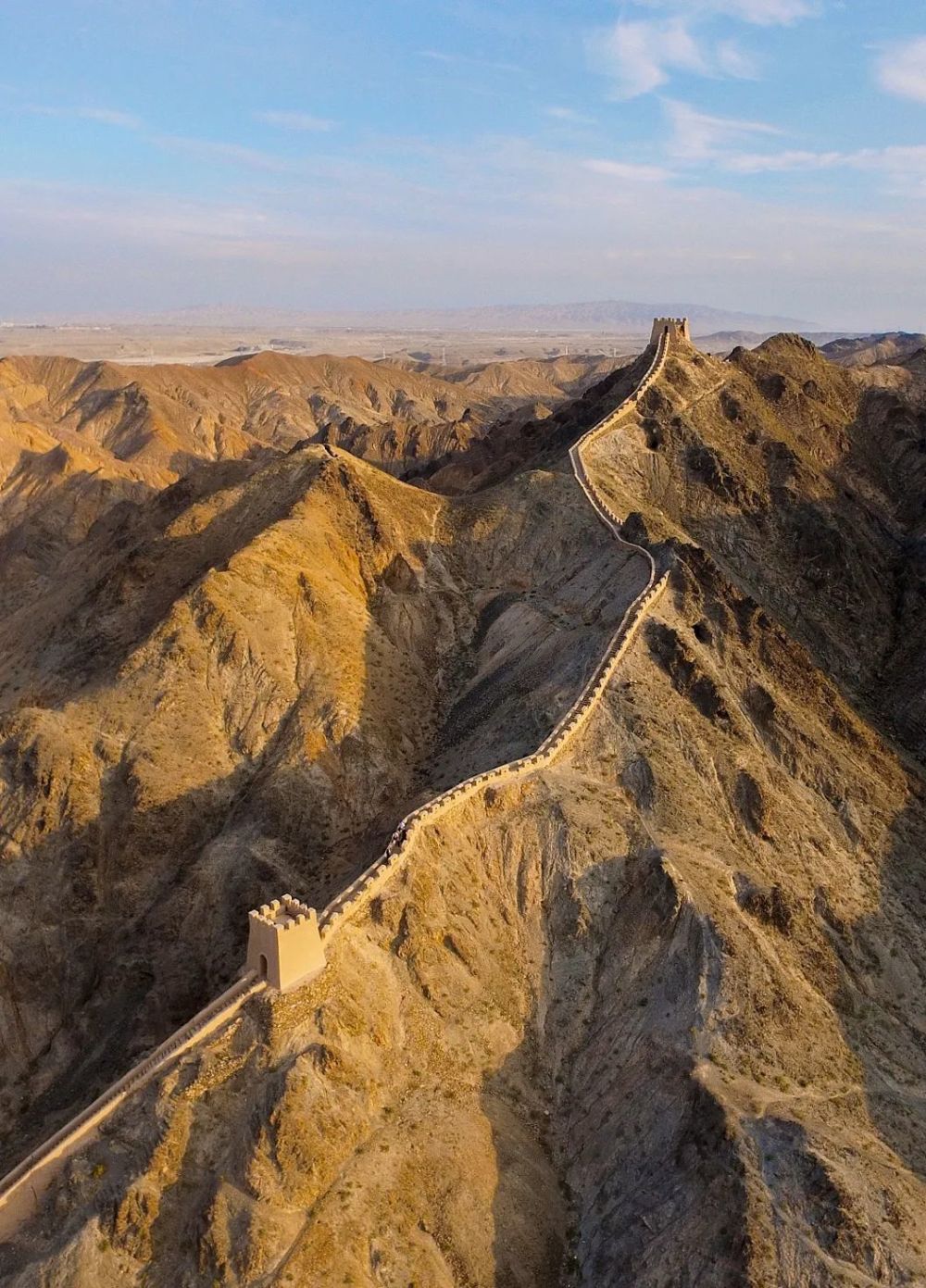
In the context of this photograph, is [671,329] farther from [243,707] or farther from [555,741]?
[243,707]

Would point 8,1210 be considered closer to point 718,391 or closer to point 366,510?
point 366,510

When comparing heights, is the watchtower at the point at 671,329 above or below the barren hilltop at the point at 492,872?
above

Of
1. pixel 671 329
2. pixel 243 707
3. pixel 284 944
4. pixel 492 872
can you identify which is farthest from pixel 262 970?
pixel 671 329

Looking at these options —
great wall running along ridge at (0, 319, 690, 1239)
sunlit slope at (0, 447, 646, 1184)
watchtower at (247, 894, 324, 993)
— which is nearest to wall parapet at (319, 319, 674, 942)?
great wall running along ridge at (0, 319, 690, 1239)

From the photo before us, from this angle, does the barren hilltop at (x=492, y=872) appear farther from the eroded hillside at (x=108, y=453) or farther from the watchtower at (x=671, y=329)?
the eroded hillside at (x=108, y=453)

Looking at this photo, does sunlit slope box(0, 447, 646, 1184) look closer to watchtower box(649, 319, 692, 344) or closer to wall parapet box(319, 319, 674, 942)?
wall parapet box(319, 319, 674, 942)

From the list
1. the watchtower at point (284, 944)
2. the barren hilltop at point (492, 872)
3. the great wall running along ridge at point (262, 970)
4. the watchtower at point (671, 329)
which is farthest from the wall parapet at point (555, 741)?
the watchtower at point (671, 329)
